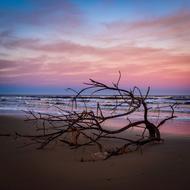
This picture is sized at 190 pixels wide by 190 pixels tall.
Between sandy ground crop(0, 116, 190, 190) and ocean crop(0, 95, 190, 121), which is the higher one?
ocean crop(0, 95, 190, 121)

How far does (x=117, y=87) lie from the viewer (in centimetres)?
491

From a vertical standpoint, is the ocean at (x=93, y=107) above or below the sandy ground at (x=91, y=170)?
above

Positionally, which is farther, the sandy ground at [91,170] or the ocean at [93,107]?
the ocean at [93,107]

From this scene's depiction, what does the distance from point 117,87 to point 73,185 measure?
2151 mm

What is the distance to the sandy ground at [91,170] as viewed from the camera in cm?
312

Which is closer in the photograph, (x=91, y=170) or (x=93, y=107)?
(x=91, y=170)

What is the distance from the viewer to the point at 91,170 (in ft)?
12.1

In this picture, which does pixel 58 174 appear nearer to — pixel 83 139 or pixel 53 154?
pixel 53 154

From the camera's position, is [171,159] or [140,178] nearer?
[140,178]

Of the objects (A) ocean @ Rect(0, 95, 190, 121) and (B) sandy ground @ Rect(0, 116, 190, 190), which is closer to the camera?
(B) sandy ground @ Rect(0, 116, 190, 190)

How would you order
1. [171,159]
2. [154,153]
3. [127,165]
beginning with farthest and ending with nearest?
[154,153], [171,159], [127,165]

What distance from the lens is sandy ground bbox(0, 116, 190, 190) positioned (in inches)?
123

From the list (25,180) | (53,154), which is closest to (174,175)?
(25,180)

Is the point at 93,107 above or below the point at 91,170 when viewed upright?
above
